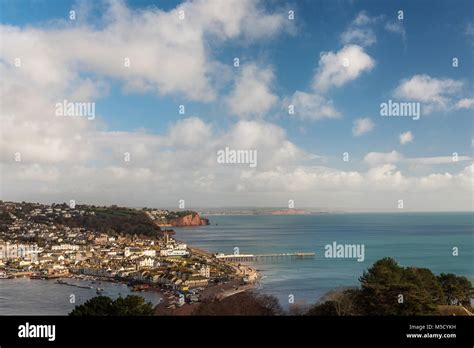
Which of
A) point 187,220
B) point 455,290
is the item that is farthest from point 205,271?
point 455,290

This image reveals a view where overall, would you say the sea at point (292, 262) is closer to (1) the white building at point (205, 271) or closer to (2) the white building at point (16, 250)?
(2) the white building at point (16, 250)

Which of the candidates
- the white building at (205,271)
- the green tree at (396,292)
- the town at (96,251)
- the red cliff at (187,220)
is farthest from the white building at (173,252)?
the green tree at (396,292)

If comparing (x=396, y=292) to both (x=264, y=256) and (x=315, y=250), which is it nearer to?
(x=264, y=256)

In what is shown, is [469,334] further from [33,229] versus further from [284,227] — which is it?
[284,227]

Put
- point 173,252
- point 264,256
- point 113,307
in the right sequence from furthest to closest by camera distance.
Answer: point 264,256 → point 173,252 → point 113,307

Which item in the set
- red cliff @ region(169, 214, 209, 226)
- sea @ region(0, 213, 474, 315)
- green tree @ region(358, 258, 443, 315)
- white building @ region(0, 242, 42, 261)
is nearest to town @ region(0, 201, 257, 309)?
white building @ region(0, 242, 42, 261)

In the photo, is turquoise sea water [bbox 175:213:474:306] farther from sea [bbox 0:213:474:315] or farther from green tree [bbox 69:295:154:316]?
green tree [bbox 69:295:154:316]
